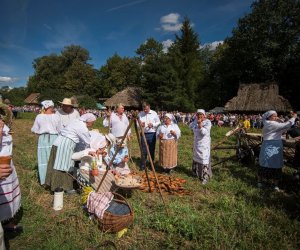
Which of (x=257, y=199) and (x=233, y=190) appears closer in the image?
(x=257, y=199)

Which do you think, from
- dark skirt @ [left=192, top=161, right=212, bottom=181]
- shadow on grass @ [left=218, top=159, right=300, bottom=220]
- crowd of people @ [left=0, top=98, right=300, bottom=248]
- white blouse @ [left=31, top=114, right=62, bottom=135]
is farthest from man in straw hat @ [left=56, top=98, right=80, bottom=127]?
shadow on grass @ [left=218, top=159, right=300, bottom=220]

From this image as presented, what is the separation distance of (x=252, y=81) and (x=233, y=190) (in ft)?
116

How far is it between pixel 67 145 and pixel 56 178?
2.46ft

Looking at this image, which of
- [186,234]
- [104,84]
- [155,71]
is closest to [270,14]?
[155,71]

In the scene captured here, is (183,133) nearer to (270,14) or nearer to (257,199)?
(257,199)

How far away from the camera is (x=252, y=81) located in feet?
124

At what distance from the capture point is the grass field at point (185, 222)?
12.1 feet

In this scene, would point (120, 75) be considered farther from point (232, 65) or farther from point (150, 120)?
A: point (150, 120)

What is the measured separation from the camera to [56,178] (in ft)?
17.4

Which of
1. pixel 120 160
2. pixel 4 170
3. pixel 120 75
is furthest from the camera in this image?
pixel 120 75

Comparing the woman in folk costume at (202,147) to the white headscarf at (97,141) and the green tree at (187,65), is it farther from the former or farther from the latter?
the green tree at (187,65)

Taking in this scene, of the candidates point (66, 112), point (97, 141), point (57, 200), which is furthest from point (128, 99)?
point (57, 200)

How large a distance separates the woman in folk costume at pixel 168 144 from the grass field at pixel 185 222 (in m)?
1.15

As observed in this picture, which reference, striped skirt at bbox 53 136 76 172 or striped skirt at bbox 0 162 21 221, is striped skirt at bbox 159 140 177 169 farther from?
striped skirt at bbox 0 162 21 221
